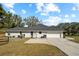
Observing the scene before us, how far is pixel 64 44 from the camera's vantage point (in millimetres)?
8039

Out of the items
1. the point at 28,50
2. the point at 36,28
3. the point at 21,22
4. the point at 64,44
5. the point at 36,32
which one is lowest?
the point at 28,50

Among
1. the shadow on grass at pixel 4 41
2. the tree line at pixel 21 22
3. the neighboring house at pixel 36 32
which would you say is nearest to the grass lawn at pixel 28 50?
the shadow on grass at pixel 4 41

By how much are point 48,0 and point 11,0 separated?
1080mm

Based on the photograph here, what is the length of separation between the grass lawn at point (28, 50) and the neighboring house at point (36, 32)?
375mm

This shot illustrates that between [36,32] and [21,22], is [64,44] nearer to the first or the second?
[36,32]

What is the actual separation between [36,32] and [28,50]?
77 centimetres

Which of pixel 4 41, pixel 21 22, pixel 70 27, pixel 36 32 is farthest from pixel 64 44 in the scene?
pixel 4 41

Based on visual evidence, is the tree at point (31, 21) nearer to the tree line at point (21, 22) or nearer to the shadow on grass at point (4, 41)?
the tree line at point (21, 22)

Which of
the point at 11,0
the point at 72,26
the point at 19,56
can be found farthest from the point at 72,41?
the point at 11,0

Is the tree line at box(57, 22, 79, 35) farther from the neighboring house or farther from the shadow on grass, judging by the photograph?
the shadow on grass

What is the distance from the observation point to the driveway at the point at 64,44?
770 cm

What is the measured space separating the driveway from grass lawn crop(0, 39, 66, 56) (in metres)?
0.15

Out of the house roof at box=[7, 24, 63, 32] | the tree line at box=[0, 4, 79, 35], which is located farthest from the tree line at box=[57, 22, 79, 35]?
the house roof at box=[7, 24, 63, 32]

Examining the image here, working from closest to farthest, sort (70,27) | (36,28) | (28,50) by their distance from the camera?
(28,50)
(70,27)
(36,28)
